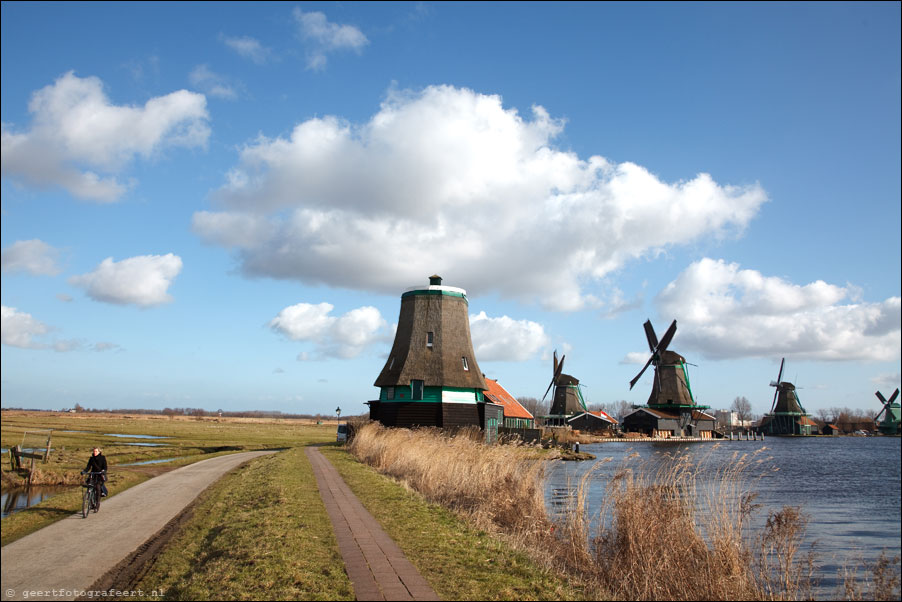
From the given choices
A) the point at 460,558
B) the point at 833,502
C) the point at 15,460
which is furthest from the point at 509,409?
the point at 460,558

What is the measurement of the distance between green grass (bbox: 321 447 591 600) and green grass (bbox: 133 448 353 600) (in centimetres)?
113

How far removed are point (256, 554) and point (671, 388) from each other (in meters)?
83.7

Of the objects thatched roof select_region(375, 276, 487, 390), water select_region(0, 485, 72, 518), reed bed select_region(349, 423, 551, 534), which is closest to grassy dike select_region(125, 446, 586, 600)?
reed bed select_region(349, 423, 551, 534)

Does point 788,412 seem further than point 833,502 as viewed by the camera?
Yes

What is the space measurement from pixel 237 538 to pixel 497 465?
24.5ft

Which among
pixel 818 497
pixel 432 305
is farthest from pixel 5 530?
pixel 432 305

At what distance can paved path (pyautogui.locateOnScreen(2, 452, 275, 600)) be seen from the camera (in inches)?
340

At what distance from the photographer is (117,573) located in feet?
30.7

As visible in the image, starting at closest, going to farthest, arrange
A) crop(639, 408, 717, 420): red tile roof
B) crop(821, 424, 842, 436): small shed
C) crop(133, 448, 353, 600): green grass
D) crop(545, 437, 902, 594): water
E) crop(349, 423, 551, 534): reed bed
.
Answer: crop(133, 448, 353, 600): green grass → crop(349, 423, 551, 534): reed bed → crop(545, 437, 902, 594): water → crop(639, 408, 717, 420): red tile roof → crop(821, 424, 842, 436): small shed

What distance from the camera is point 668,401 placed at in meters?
84.0

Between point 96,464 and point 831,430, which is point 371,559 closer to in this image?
point 96,464

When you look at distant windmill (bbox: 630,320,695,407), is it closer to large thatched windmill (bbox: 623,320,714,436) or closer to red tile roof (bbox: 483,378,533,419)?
large thatched windmill (bbox: 623,320,714,436)

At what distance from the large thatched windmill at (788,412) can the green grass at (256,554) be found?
117 metres

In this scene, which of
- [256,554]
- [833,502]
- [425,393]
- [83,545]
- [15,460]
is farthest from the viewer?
[425,393]
